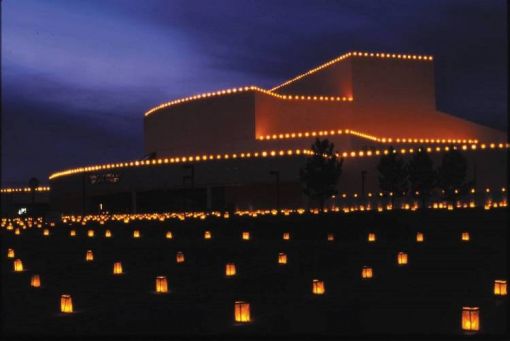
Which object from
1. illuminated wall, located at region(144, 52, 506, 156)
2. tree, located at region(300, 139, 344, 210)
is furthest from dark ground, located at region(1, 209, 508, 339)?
illuminated wall, located at region(144, 52, 506, 156)

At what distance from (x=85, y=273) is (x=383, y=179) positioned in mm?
25589

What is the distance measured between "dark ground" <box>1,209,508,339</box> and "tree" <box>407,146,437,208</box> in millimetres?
14107

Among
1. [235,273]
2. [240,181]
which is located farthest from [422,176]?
[235,273]

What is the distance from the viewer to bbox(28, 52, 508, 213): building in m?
43.2

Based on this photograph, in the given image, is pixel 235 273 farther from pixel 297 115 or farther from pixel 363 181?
pixel 297 115

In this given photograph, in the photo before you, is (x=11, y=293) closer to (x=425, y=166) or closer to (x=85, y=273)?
(x=85, y=273)

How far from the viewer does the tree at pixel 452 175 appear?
126 ft

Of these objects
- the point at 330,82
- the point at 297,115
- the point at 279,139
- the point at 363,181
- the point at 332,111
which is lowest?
the point at 363,181

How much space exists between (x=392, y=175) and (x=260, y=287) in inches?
988

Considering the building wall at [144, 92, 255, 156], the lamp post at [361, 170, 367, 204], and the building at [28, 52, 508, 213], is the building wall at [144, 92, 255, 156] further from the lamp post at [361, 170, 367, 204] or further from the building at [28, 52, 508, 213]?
the lamp post at [361, 170, 367, 204]

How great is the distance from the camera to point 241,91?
1987 inches

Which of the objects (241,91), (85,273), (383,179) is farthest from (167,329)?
(241,91)

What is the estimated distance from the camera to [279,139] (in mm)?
47438

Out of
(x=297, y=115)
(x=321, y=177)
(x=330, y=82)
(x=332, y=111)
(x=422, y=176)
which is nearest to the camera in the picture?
(x=321, y=177)
